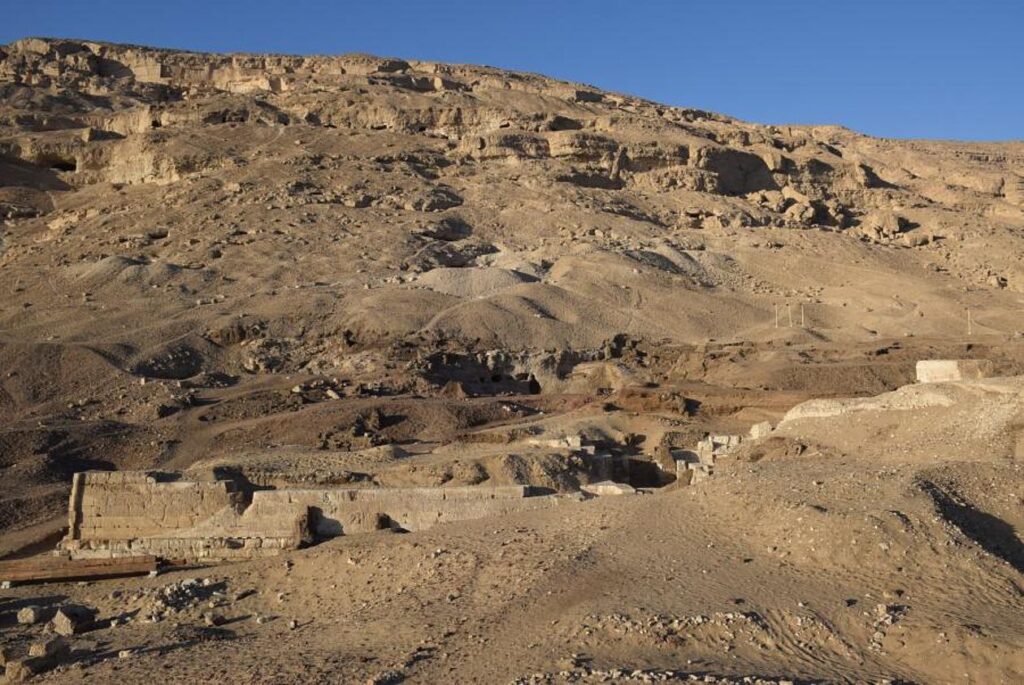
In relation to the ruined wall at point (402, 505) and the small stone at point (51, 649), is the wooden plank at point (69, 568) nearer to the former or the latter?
the ruined wall at point (402, 505)

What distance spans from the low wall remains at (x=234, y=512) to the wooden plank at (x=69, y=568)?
23 centimetres

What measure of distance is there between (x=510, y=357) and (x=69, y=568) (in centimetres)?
1787

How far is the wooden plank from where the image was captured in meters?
13.5

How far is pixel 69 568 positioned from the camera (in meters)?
13.9

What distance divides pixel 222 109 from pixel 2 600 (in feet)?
127

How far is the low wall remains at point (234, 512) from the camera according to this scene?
13273 millimetres

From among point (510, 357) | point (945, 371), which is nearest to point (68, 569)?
point (945, 371)

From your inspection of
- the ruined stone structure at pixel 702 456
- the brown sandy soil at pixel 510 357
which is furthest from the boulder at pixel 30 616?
the ruined stone structure at pixel 702 456

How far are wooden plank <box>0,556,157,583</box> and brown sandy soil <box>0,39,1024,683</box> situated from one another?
1.26ft

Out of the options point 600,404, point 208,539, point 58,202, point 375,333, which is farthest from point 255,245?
point 208,539

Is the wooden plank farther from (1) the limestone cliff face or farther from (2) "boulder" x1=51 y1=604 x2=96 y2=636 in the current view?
(1) the limestone cliff face

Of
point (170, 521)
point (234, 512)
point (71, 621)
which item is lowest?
point (71, 621)

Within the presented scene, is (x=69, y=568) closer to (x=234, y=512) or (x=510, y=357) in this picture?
(x=234, y=512)

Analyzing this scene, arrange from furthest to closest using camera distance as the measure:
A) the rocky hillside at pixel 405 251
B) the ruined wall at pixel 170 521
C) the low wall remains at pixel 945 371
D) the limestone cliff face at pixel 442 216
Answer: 1. the limestone cliff face at pixel 442 216
2. the rocky hillside at pixel 405 251
3. the low wall remains at pixel 945 371
4. the ruined wall at pixel 170 521
